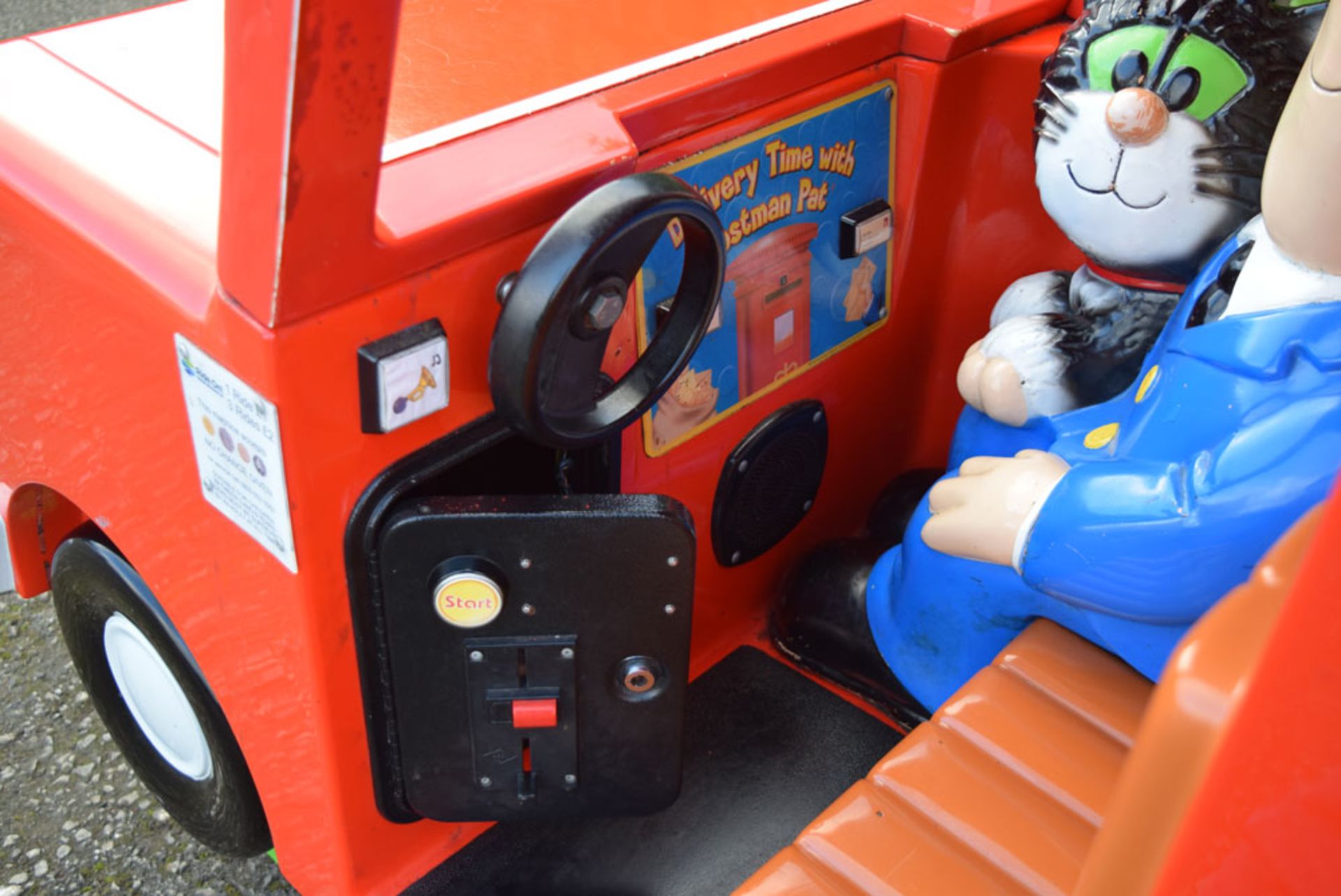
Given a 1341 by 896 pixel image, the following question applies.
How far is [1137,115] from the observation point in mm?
1202

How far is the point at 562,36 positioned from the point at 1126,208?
0.65 m

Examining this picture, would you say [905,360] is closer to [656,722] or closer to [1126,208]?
[1126,208]

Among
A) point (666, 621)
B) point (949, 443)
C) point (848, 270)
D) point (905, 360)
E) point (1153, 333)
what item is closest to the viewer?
point (666, 621)

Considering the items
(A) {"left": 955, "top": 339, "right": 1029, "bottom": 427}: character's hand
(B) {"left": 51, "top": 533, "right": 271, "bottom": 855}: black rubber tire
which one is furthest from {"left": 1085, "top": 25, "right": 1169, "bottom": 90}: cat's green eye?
(B) {"left": 51, "top": 533, "right": 271, "bottom": 855}: black rubber tire

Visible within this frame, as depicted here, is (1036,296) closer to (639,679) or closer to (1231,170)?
(1231,170)

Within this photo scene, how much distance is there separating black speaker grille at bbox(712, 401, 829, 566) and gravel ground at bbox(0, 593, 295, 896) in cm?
81

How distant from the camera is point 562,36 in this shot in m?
1.37

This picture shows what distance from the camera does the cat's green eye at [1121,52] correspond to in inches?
48.1

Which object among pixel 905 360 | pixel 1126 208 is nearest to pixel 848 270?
pixel 905 360

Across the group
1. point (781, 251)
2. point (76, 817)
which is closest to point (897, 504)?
point (781, 251)

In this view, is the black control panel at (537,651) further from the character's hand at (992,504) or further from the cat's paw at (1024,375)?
the cat's paw at (1024,375)

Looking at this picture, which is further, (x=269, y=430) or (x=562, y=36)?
(x=562, y=36)

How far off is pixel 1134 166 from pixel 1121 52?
0.38ft

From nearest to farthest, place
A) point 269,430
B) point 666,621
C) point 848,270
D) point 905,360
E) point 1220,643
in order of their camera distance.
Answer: point 1220,643 → point 269,430 → point 666,621 → point 848,270 → point 905,360
